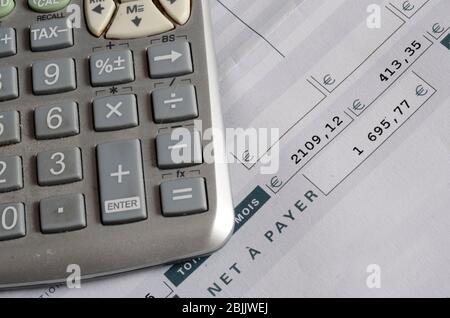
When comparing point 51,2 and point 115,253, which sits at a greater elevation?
point 51,2

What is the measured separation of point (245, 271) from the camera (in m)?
0.28

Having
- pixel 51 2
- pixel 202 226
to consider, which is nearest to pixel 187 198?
pixel 202 226

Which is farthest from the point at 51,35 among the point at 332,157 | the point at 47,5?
the point at 332,157

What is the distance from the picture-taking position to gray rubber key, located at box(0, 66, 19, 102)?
292mm

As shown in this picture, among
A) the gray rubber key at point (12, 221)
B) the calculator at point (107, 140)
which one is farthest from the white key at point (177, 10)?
the gray rubber key at point (12, 221)

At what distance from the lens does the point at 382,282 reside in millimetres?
276

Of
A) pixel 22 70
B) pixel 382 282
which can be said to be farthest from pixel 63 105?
pixel 382 282

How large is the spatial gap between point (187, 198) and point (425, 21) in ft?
0.47

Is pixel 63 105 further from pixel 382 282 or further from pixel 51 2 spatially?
pixel 382 282

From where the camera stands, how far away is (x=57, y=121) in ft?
0.94

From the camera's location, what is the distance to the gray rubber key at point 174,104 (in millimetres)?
281

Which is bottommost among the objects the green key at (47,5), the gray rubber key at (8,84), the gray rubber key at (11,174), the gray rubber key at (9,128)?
the gray rubber key at (11,174)

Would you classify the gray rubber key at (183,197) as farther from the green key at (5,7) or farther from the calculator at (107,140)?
the green key at (5,7)

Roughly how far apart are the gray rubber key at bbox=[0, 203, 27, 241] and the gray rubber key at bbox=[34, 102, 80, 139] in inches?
1.3
